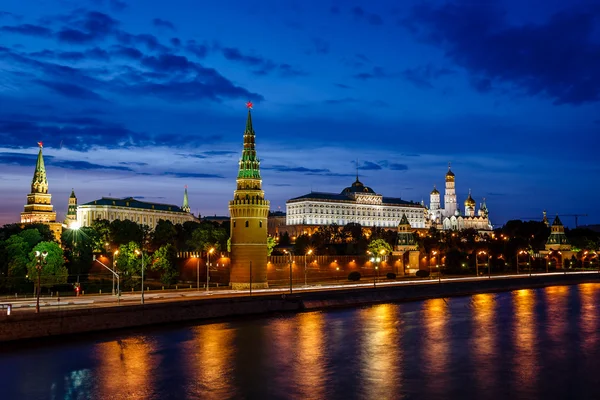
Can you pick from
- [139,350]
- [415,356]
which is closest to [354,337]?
[415,356]

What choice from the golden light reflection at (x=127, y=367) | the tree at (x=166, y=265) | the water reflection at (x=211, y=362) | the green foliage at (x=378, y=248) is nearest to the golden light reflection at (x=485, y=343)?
the water reflection at (x=211, y=362)

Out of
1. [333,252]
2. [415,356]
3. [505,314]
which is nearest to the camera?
[415,356]

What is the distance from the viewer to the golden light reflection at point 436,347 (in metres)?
34.5

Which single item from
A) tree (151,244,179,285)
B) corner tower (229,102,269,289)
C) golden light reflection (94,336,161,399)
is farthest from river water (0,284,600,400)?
tree (151,244,179,285)

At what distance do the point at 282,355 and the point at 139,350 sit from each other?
8658 millimetres

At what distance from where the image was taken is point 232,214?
7738 centimetres

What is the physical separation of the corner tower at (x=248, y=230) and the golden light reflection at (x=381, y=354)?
17.5 m

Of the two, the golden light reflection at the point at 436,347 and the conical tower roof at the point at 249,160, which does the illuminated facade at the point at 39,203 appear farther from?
the golden light reflection at the point at 436,347

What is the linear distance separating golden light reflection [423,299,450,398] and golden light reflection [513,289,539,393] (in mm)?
3778

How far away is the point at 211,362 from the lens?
128 ft

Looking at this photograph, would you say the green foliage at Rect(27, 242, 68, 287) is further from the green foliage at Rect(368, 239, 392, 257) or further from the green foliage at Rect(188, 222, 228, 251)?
the green foliage at Rect(368, 239, 392, 257)

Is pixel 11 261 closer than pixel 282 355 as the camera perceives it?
No

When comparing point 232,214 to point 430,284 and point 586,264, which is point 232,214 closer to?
point 430,284

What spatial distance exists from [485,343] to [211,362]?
1842cm
